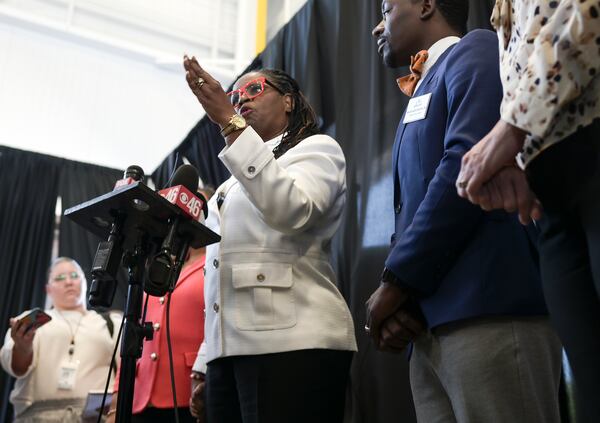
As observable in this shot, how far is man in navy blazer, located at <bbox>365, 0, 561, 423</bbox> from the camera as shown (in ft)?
3.35

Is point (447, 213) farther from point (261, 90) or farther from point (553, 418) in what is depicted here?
point (261, 90)

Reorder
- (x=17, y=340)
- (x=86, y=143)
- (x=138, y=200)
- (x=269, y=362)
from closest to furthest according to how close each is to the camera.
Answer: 1. (x=138, y=200)
2. (x=269, y=362)
3. (x=17, y=340)
4. (x=86, y=143)

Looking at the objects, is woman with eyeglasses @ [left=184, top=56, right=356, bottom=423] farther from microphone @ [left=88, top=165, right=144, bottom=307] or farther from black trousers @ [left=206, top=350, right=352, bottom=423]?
microphone @ [left=88, top=165, right=144, bottom=307]

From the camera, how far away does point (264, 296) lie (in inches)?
58.0

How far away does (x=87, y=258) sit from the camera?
18.7 feet

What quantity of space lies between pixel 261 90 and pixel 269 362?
86 centimetres

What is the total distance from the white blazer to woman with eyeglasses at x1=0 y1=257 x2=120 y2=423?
2.13m

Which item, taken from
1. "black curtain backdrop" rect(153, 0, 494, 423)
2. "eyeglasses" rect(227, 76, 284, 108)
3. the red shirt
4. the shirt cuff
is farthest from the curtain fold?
"eyeglasses" rect(227, 76, 284, 108)

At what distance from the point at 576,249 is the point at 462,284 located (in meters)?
0.33

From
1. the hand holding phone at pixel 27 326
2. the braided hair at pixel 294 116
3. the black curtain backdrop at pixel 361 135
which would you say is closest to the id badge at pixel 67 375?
the hand holding phone at pixel 27 326

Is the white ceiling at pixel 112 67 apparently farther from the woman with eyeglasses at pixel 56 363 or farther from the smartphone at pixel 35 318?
the smartphone at pixel 35 318

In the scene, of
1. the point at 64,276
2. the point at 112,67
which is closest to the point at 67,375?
the point at 64,276

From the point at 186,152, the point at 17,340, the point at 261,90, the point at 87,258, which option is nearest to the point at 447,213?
the point at 261,90

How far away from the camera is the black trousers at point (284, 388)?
4.53ft
